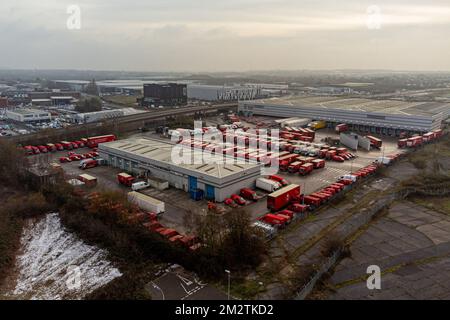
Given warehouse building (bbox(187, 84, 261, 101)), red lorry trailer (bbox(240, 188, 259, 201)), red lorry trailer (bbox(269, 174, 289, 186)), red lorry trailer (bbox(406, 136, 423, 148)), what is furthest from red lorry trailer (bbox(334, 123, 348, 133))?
warehouse building (bbox(187, 84, 261, 101))

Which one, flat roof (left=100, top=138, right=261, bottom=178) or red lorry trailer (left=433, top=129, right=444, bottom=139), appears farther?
red lorry trailer (left=433, top=129, right=444, bottom=139)

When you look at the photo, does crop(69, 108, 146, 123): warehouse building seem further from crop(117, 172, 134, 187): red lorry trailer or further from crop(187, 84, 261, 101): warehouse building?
crop(187, 84, 261, 101): warehouse building

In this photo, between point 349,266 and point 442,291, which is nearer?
point 442,291

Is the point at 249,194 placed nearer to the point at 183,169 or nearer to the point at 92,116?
the point at 183,169

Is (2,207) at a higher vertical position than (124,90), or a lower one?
lower

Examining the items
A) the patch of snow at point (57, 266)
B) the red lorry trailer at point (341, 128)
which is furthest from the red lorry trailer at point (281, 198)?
the red lorry trailer at point (341, 128)

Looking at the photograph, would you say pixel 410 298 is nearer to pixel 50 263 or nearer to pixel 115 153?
pixel 50 263
